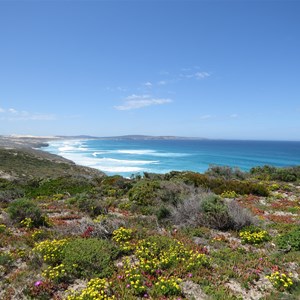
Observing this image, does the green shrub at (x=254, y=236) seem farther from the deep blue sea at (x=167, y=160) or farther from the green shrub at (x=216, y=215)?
the deep blue sea at (x=167, y=160)

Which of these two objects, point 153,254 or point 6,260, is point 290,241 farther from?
point 6,260

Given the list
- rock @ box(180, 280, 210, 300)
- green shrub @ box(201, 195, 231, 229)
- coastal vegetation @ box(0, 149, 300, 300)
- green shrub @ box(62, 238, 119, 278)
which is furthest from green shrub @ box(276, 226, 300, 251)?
green shrub @ box(62, 238, 119, 278)

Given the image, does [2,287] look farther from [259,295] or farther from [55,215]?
[55,215]

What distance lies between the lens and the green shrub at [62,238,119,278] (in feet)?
16.8

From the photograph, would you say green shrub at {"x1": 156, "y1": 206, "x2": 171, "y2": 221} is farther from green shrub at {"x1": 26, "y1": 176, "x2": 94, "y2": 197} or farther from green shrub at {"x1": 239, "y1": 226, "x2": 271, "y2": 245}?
green shrub at {"x1": 26, "y1": 176, "x2": 94, "y2": 197}

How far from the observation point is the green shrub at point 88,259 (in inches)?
202

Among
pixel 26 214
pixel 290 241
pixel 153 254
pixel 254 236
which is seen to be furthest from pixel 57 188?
pixel 290 241

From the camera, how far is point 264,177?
22.6 meters

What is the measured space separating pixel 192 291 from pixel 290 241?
369cm

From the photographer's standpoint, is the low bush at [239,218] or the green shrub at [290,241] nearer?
the green shrub at [290,241]

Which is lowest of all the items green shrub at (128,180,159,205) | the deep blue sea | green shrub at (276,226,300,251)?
the deep blue sea

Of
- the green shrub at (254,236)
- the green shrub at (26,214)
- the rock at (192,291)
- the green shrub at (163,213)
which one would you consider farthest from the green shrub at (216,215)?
the green shrub at (26,214)

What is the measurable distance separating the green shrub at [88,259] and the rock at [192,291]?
5.01 ft

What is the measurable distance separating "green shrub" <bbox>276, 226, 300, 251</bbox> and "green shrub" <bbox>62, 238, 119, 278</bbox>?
445cm
